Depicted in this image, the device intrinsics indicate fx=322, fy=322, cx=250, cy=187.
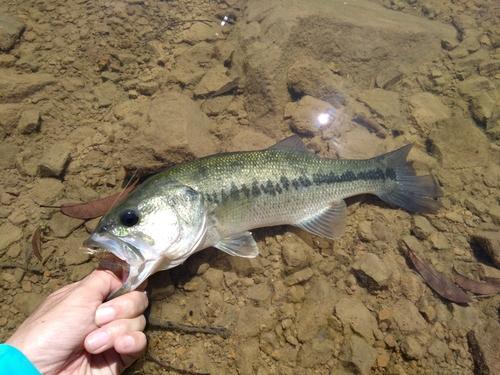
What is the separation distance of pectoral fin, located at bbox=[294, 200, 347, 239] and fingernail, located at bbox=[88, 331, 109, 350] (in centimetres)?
245

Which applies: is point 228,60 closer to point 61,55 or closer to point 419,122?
point 61,55

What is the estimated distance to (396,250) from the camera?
417 cm

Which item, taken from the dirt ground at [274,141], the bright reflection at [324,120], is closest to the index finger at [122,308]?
the dirt ground at [274,141]

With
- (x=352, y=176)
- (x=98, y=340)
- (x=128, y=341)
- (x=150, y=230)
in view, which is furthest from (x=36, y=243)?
(x=352, y=176)

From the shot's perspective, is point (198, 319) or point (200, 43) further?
point (200, 43)

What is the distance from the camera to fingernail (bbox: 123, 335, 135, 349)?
2.63 m

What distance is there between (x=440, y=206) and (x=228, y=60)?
13.2 ft

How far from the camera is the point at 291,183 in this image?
394 centimetres

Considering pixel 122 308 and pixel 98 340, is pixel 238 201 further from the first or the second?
pixel 98 340

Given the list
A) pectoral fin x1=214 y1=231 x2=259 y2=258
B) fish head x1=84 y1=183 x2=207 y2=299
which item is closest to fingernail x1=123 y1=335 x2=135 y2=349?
fish head x1=84 y1=183 x2=207 y2=299

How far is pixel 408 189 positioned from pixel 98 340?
4.00 meters

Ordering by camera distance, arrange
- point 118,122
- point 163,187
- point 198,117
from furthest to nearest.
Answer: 1. point 118,122
2. point 198,117
3. point 163,187

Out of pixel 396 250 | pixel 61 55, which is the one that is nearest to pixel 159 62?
pixel 61 55

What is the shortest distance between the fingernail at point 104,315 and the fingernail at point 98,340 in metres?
0.10
